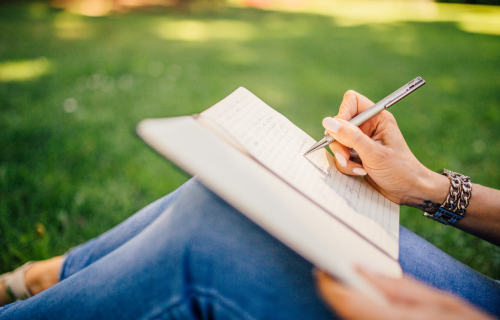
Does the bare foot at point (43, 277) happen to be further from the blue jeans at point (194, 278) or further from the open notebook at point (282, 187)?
the open notebook at point (282, 187)

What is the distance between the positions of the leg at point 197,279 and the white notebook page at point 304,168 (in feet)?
0.48

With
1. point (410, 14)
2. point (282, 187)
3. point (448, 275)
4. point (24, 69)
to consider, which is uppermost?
point (410, 14)

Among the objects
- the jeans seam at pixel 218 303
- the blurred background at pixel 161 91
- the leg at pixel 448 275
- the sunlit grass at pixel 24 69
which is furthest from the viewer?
the sunlit grass at pixel 24 69

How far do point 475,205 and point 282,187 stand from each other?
2.21 ft

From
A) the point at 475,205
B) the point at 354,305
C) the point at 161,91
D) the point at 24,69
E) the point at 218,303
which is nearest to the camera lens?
the point at 354,305

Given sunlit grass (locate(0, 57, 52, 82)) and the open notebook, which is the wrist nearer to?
the open notebook

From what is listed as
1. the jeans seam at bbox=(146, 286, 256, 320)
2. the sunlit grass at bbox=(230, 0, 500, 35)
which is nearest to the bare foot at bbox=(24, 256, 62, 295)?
the jeans seam at bbox=(146, 286, 256, 320)

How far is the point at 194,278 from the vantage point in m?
Answer: 0.57

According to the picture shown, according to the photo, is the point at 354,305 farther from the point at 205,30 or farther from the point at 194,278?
the point at 205,30

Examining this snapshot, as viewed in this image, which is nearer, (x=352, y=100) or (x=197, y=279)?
(x=197, y=279)

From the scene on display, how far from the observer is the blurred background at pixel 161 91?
1534 mm

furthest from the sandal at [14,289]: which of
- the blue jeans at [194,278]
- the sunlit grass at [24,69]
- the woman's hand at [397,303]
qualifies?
the sunlit grass at [24,69]

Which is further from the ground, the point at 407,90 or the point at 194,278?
the point at 407,90

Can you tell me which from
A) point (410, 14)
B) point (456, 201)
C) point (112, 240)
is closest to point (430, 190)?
point (456, 201)
